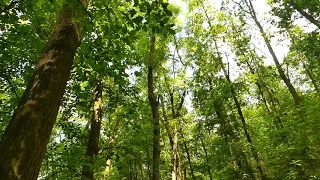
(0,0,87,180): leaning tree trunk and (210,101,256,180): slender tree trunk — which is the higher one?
(210,101,256,180): slender tree trunk

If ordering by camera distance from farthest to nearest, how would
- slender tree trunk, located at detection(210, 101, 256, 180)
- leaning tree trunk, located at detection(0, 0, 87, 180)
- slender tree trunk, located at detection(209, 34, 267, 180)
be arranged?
slender tree trunk, located at detection(210, 101, 256, 180) < slender tree trunk, located at detection(209, 34, 267, 180) < leaning tree trunk, located at detection(0, 0, 87, 180)

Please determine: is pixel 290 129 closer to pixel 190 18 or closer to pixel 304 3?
pixel 304 3

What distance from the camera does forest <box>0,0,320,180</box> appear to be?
8.41 ft

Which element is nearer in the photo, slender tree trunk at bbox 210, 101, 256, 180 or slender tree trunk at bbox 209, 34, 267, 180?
slender tree trunk at bbox 209, 34, 267, 180

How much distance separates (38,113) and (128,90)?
3.79m

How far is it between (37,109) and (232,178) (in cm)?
1258

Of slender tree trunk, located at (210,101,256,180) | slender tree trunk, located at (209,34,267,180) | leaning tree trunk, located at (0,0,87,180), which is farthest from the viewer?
slender tree trunk, located at (210,101,256,180)

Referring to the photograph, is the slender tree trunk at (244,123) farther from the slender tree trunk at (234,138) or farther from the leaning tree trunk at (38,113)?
the leaning tree trunk at (38,113)

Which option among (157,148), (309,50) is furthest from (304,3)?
(157,148)

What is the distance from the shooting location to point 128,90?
6.00m

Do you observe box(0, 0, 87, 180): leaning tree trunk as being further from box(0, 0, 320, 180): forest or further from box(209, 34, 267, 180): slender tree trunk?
box(209, 34, 267, 180): slender tree trunk

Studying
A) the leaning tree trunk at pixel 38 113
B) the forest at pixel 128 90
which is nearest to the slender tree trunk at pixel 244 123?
the forest at pixel 128 90

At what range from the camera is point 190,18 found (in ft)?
60.0

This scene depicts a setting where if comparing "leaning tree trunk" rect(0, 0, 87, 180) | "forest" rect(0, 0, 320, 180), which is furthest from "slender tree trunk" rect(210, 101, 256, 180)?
"leaning tree trunk" rect(0, 0, 87, 180)
